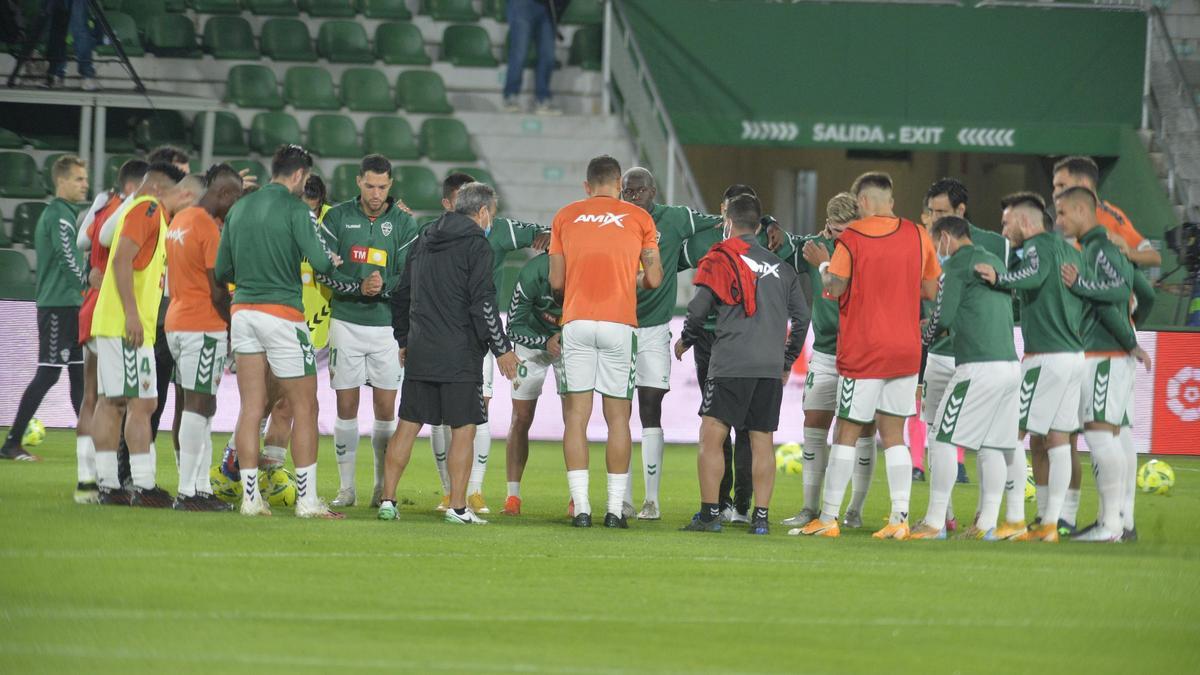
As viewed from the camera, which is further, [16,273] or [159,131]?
[159,131]

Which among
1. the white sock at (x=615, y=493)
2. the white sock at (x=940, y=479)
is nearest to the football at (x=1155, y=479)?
the white sock at (x=940, y=479)

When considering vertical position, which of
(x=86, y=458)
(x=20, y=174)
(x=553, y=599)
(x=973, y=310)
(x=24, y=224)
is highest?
(x=20, y=174)

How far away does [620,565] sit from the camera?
774cm

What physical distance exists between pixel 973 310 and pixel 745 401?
59.3 inches

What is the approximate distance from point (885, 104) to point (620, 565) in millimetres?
16249

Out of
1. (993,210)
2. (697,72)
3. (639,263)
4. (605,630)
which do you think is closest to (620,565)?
(605,630)

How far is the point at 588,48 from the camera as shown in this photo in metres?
22.2

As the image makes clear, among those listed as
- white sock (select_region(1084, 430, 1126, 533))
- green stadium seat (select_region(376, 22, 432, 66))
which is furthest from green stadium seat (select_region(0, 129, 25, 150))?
white sock (select_region(1084, 430, 1126, 533))

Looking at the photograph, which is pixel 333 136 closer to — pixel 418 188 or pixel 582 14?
pixel 418 188

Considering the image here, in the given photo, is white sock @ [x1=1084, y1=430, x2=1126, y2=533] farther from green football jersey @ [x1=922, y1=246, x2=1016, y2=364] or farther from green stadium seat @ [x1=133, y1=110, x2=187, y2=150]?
green stadium seat @ [x1=133, y1=110, x2=187, y2=150]

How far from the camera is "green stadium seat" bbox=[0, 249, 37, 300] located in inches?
659

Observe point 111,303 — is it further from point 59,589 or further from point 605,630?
point 605,630

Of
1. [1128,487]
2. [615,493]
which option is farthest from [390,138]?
[1128,487]

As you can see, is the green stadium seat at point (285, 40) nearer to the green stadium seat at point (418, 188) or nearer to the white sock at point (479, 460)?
the green stadium seat at point (418, 188)
